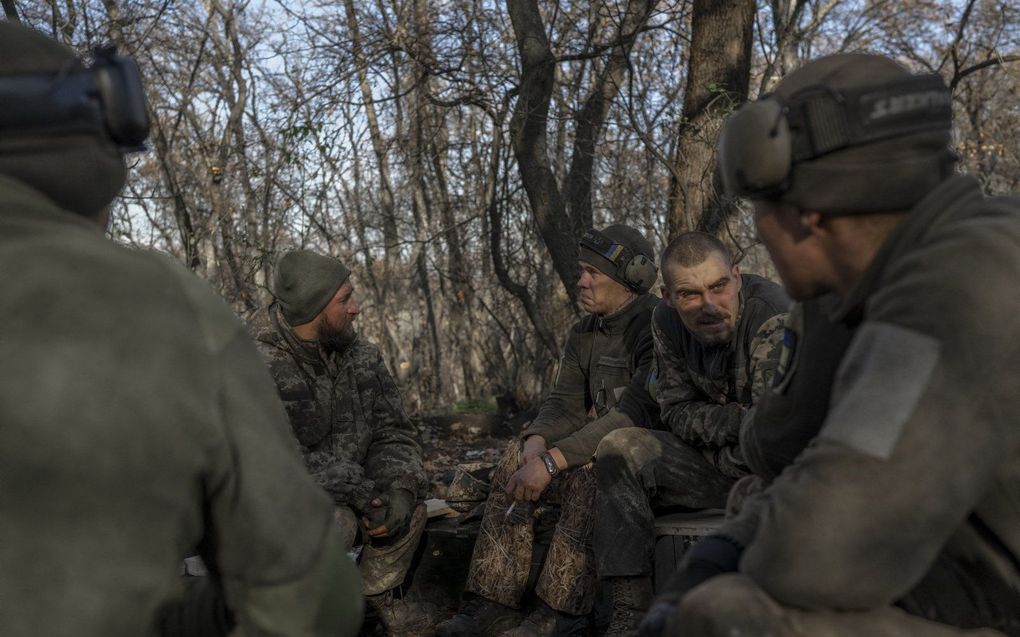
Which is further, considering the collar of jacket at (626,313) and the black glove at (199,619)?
the collar of jacket at (626,313)

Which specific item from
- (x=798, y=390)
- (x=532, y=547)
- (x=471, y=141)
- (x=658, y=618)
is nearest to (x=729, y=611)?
(x=658, y=618)

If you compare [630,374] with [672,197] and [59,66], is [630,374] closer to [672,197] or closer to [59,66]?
[672,197]

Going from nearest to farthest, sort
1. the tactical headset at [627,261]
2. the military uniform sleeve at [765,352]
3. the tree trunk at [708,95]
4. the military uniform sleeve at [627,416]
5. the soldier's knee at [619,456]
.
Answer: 1. the military uniform sleeve at [765,352]
2. the soldier's knee at [619,456]
3. the military uniform sleeve at [627,416]
4. the tactical headset at [627,261]
5. the tree trunk at [708,95]

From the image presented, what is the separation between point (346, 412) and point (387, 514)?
0.62 meters

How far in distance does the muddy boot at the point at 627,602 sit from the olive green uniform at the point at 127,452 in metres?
2.57

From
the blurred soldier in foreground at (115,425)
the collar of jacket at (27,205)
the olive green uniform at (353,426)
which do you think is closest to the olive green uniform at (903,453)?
the blurred soldier in foreground at (115,425)

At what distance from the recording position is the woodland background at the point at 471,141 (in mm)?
7613

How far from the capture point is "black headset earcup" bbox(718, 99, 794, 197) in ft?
6.00

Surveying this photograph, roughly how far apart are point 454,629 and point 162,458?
347 cm

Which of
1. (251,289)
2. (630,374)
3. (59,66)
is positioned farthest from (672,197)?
(251,289)

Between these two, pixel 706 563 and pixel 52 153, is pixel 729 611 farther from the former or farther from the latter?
pixel 52 153

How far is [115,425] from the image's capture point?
1.53 meters

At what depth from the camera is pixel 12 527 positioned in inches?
59.9

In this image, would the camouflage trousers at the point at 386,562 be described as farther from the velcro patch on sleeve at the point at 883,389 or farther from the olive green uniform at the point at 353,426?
the velcro patch on sleeve at the point at 883,389
